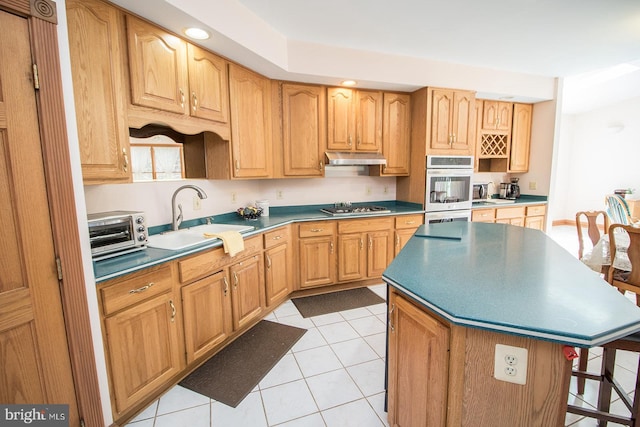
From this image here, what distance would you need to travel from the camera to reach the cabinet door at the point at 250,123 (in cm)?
255

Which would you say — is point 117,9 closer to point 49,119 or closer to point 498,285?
point 49,119

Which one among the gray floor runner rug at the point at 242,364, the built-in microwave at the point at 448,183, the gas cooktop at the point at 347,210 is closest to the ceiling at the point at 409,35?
the built-in microwave at the point at 448,183

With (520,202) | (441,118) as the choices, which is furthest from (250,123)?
(520,202)

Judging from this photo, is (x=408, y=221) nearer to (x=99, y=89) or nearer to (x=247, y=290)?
(x=247, y=290)

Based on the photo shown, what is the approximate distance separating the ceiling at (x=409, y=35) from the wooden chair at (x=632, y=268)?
1.74m

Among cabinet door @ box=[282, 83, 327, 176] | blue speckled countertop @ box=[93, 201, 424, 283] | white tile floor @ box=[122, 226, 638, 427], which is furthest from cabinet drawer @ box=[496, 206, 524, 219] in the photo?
cabinet door @ box=[282, 83, 327, 176]

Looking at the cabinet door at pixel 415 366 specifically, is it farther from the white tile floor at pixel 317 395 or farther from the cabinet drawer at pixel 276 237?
the cabinet drawer at pixel 276 237

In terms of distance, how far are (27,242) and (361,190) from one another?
3.19 m

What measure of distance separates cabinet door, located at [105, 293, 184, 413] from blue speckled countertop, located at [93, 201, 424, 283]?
9.1 inches

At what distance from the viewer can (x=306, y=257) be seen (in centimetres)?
304

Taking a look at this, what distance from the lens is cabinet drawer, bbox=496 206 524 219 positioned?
153 inches

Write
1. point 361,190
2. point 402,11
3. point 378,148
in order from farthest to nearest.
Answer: point 361,190
point 378,148
point 402,11

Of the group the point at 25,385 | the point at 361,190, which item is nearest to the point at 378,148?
the point at 361,190

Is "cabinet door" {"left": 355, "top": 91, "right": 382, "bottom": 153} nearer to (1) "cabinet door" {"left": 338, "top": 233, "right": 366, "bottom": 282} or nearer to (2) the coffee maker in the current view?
(1) "cabinet door" {"left": 338, "top": 233, "right": 366, "bottom": 282}
